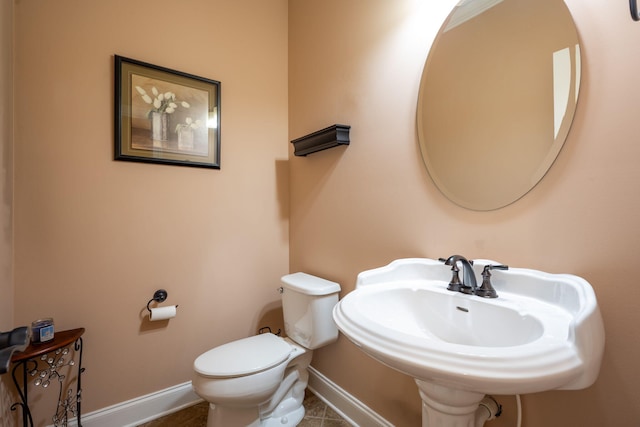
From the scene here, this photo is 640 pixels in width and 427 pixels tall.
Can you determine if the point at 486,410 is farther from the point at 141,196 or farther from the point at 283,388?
the point at 141,196

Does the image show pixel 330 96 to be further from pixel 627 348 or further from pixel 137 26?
pixel 627 348

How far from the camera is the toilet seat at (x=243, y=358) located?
1219 millimetres

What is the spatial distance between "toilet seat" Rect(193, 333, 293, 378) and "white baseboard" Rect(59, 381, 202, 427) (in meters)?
0.52

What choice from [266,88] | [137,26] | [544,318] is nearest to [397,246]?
[544,318]

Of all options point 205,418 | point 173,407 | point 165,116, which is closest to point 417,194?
point 165,116

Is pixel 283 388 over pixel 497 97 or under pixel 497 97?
under

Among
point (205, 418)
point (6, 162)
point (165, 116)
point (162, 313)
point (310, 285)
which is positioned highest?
point (165, 116)

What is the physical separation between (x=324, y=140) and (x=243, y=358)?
47.7 inches

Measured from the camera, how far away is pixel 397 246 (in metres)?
1.26

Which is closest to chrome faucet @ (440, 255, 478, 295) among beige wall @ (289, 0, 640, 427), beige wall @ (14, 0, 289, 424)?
beige wall @ (289, 0, 640, 427)

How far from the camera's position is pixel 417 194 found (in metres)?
1.19

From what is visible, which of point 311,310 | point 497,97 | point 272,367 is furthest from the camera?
point 311,310

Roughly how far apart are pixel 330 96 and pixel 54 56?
1403 millimetres

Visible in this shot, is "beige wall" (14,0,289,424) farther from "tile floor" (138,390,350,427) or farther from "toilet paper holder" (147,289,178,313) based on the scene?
"tile floor" (138,390,350,427)
